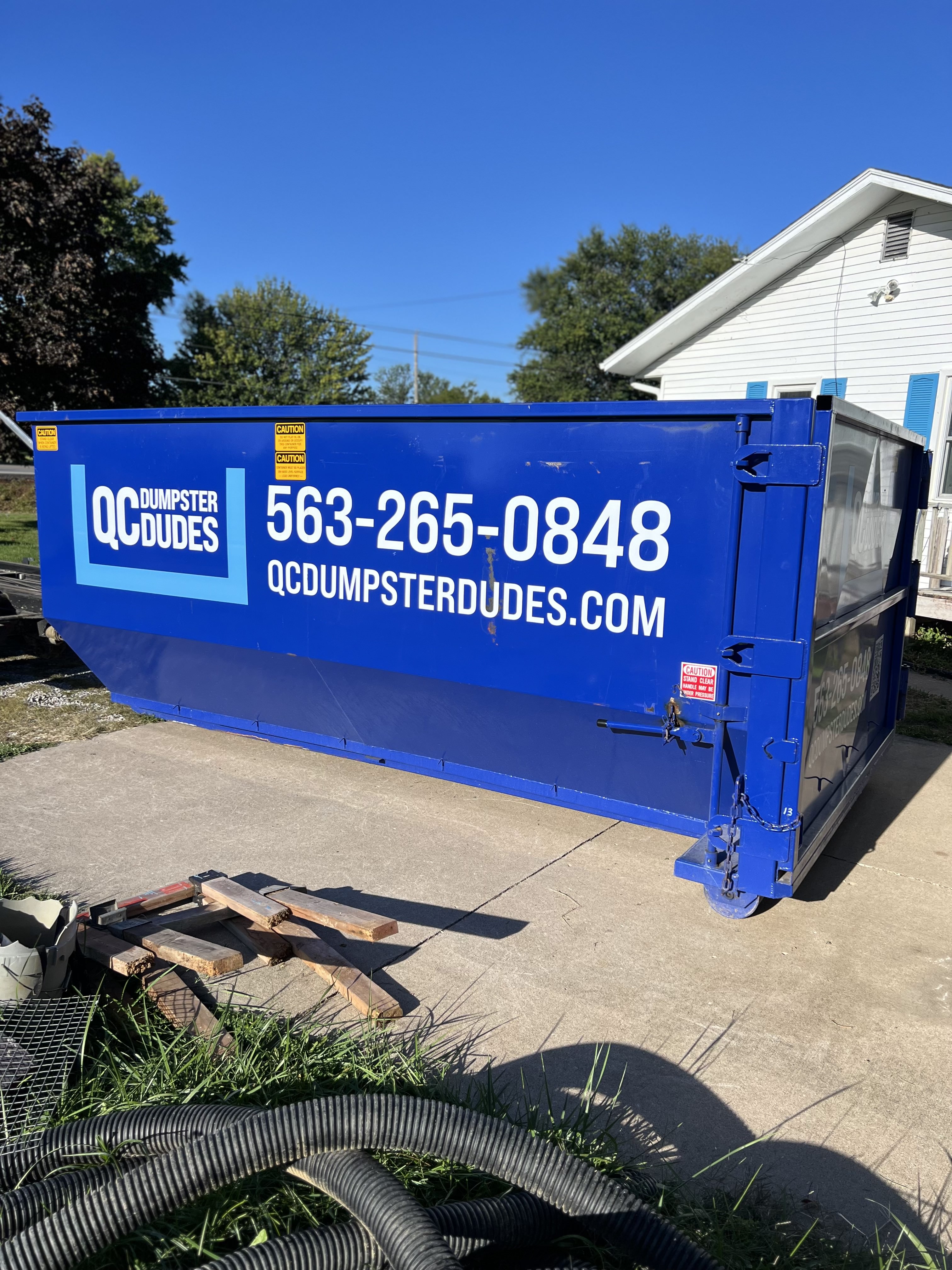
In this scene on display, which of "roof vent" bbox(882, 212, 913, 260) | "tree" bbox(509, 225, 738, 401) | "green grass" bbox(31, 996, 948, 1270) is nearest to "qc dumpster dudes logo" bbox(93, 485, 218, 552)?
"green grass" bbox(31, 996, 948, 1270)

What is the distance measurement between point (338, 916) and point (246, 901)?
478 millimetres

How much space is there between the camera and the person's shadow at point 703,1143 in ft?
9.01

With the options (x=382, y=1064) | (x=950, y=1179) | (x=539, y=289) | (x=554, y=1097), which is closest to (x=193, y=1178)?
(x=382, y=1064)

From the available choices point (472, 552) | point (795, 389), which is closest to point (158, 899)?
point (472, 552)

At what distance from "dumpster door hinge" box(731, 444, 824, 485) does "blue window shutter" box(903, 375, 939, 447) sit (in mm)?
9195

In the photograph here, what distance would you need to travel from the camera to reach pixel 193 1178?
226cm

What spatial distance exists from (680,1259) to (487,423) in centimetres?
375

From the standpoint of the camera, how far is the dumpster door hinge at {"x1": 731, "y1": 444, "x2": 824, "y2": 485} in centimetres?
390

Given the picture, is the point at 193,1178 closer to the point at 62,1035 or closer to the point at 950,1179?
the point at 62,1035

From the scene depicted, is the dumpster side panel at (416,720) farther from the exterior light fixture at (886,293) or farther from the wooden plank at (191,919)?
the exterior light fixture at (886,293)

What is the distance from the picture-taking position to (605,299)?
51281 mm

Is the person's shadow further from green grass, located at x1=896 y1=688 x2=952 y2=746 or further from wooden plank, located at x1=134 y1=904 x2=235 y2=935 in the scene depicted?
green grass, located at x1=896 y1=688 x2=952 y2=746

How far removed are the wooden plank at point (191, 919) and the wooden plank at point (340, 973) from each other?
34 centimetres

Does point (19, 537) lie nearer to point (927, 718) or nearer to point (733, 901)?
point (927, 718)
